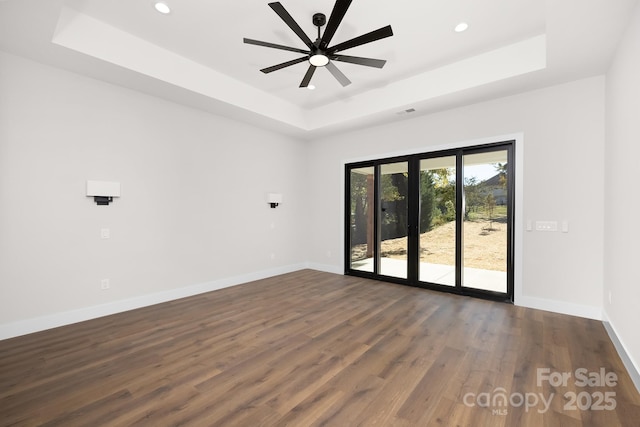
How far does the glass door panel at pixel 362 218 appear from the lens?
18.3 ft

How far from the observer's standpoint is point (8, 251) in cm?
289

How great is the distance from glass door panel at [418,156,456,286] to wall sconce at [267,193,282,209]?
2.73 m

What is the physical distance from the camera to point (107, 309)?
3525 mm

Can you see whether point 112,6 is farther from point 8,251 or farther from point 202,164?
point 8,251

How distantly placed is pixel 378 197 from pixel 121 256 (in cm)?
426

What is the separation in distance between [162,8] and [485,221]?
480cm

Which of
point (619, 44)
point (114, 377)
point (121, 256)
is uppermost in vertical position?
point (619, 44)

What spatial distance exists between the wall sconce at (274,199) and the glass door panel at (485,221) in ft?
11.1

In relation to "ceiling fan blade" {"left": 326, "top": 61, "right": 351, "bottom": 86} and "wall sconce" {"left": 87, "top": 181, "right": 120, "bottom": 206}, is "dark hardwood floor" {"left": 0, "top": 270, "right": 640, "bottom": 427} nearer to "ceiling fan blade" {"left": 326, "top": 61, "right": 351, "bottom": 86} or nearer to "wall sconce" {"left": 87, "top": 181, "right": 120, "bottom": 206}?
"wall sconce" {"left": 87, "top": 181, "right": 120, "bottom": 206}

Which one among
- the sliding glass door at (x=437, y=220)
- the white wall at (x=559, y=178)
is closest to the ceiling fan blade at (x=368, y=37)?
the white wall at (x=559, y=178)

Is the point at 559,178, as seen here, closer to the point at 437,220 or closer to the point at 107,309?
the point at 437,220

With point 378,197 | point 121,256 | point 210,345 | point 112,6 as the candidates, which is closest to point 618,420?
point 210,345

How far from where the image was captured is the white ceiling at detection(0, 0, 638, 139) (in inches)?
104

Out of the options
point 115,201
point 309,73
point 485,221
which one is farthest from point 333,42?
point 115,201
